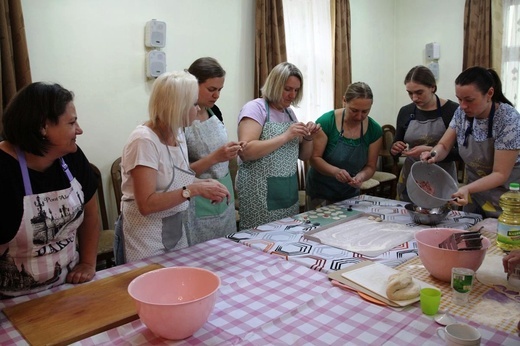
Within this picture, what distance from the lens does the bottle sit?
5.22ft

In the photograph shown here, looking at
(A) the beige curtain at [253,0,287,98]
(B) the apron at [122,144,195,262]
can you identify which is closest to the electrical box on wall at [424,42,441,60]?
(A) the beige curtain at [253,0,287,98]

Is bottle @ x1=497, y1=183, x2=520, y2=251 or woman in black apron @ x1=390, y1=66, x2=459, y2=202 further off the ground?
woman in black apron @ x1=390, y1=66, x2=459, y2=202

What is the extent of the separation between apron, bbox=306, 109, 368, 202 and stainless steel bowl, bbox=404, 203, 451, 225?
637 mm

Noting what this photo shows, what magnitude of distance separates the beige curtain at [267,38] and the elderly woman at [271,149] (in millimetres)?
1763

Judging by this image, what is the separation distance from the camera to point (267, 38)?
4.20m

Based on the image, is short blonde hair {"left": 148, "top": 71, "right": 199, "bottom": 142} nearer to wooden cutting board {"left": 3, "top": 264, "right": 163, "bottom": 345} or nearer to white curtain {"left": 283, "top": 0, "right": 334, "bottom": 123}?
wooden cutting board {"left": 3, "top": 264, "right": 163, "bottom": 345}

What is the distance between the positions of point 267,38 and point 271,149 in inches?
88.7

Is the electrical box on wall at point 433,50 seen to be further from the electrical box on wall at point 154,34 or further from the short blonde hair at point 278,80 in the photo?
the short blonde hair at point 278,80

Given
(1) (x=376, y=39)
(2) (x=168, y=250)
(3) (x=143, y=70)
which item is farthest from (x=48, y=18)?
(1) (x=376, y=39)

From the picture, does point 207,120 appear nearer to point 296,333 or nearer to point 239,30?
point 296,333

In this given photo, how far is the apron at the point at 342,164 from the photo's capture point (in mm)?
2656

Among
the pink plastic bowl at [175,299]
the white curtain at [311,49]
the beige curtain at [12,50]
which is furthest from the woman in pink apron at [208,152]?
the white curtain at [311,49]

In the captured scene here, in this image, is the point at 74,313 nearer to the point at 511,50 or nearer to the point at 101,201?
the point at 101,201

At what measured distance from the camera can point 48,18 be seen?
2922mm
